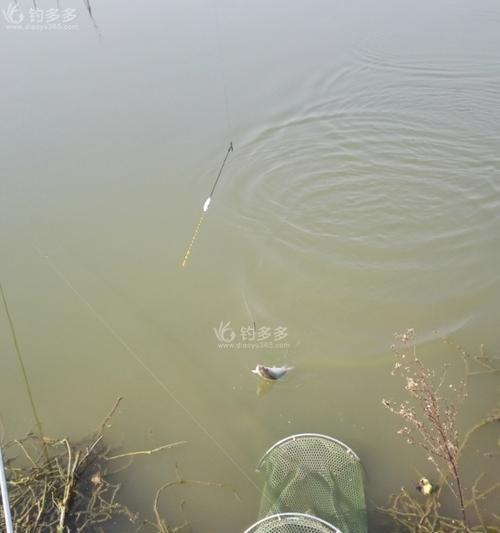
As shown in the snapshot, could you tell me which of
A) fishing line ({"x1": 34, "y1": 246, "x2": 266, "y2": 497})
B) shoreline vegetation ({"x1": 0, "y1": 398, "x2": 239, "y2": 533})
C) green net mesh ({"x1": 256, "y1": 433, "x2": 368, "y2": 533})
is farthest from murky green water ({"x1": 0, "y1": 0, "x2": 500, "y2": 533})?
green net mesh ({"x1": 256, "y1": 433, "x2": 368, "y2": 533})

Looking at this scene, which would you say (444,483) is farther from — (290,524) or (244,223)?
(244,223)

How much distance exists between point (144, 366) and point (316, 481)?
1.89 metres

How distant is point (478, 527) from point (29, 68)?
9234 mm

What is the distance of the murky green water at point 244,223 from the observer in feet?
15.1

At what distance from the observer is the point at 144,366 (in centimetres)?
495

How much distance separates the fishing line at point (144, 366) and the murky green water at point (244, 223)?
23 mm

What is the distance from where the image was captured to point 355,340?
5.04 metres

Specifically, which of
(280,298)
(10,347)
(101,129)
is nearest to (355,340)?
(280,298)

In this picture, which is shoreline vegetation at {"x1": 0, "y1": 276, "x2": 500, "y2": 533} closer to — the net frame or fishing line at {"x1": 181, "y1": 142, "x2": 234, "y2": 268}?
the net frame

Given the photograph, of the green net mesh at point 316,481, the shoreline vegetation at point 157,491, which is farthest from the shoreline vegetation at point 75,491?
the green net mesh at point 316,481

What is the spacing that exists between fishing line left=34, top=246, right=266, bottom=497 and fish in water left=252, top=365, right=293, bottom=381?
629mm

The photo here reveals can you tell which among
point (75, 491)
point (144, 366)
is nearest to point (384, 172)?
point (144, 366)

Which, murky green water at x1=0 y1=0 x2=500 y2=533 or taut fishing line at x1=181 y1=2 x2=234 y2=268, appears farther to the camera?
taut fishing line at x1=181 y1=2 x2=234 y2=268

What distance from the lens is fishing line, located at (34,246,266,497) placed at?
14.0 ft
